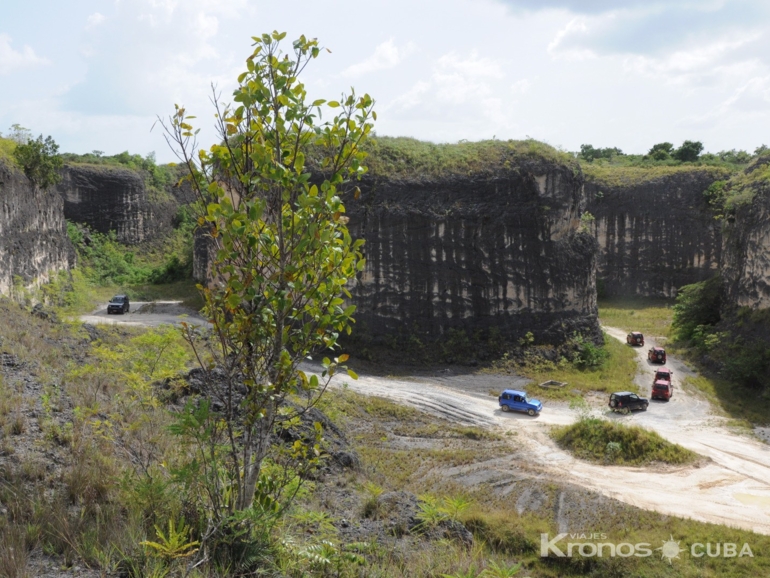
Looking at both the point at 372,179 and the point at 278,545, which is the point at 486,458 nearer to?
the point at 278,545

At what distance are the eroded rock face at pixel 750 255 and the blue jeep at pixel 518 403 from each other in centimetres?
1520

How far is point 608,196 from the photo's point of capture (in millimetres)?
52438

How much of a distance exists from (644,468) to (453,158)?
21274 mm

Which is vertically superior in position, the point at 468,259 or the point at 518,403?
the point at 468,259

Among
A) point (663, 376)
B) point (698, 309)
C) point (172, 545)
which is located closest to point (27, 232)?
point (172, 545)

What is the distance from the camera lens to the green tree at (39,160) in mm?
34656

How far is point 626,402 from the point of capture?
2616cm

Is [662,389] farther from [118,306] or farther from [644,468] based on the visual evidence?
[118,306]

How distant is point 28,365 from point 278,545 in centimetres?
1019

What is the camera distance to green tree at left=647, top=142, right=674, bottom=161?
62.2 meters

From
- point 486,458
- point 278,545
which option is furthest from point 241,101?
point 486,458

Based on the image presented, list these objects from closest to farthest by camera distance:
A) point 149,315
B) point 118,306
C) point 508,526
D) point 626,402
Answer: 1. point 508,526
2. point 626,402
3. point 149,315
4. point 118,306

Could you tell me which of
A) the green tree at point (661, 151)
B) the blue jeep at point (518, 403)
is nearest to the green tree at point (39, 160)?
the blue jeep at point (518, 403)

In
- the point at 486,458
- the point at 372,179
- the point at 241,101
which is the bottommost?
the point at 486,458
